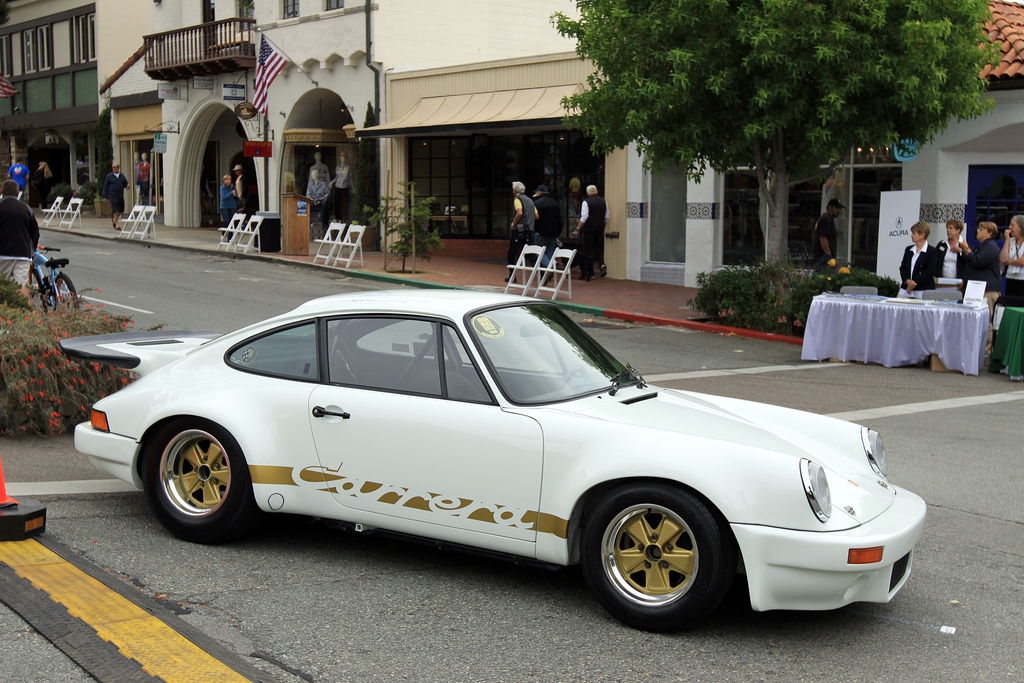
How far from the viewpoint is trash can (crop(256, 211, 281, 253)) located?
24188mm

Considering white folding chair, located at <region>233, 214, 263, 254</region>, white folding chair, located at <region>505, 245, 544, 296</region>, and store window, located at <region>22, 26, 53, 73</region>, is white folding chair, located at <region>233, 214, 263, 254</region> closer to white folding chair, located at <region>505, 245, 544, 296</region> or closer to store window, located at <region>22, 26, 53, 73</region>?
white folding chair, located at <region>505, 245, 544, 296</region>

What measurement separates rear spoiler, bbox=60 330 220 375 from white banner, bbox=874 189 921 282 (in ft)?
37.6

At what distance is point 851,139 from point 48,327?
10.4 meters

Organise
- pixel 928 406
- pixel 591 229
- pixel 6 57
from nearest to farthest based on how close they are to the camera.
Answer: pixel 928 406
pixel 591 229
pixel 6 57

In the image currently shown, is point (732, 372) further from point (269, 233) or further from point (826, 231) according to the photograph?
point (269, 233)

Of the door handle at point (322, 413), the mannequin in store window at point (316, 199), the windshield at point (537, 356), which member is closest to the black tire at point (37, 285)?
the door handle at point (322, 413)

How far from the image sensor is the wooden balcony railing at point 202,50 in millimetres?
29484

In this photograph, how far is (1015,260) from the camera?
1327cm

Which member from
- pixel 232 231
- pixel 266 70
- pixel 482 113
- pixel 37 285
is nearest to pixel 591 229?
pixel 482 113

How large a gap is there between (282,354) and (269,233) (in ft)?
64.1

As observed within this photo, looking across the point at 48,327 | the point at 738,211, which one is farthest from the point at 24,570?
the point at 738,211

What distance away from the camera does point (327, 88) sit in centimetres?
2703

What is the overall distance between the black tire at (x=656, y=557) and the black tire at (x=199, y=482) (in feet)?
5.95

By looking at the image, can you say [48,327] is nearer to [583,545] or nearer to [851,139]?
[583,545]
